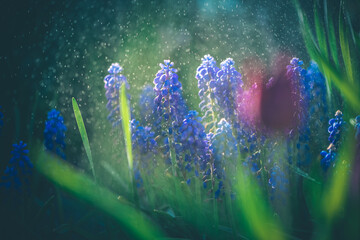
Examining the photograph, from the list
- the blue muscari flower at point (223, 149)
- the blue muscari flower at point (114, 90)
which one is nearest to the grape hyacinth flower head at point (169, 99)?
the blue muscari flower at point (114, 90)

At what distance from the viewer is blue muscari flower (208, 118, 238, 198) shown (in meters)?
2.03

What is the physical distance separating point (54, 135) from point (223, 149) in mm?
1088

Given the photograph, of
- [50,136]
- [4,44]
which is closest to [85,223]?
[50,136]

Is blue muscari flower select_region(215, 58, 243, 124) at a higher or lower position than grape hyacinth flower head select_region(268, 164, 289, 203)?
higher

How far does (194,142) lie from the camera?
2.14 meters

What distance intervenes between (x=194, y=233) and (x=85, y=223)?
0.77 meters

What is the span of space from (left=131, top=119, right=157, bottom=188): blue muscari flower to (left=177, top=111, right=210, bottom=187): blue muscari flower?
217 millimetres

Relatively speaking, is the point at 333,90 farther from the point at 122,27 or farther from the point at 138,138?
the point at 122,27

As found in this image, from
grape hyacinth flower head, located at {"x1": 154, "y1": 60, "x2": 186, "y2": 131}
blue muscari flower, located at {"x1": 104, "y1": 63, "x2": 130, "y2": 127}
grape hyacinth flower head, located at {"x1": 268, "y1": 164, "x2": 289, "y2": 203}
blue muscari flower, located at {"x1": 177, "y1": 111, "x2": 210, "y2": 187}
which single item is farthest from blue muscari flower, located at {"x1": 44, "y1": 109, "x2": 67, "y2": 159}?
grape hyacinth flower head, located at {"x1": 268, "y1": 164, "x2": 289, "y2": 203}

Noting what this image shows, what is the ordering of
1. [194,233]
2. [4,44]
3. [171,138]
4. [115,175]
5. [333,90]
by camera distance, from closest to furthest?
[194,233], [171,138], [115,175], [333,90], [4,44]

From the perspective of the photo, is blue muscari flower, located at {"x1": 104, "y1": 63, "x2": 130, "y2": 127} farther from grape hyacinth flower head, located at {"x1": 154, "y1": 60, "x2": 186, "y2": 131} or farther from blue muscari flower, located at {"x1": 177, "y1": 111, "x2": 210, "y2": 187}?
blue muscari flower, located at {"x1": 177, "y1": 111, "x2": 210, "y2": 187}

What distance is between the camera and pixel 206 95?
8.11 ft

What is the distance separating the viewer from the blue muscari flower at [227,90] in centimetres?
233

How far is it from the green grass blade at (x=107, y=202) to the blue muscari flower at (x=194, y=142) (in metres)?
0.46
